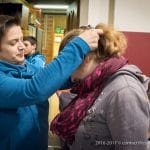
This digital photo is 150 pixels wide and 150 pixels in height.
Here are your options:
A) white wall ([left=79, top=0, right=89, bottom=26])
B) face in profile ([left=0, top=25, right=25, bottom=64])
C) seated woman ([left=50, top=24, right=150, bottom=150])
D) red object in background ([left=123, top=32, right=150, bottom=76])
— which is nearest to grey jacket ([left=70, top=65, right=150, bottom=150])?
seated woman ([left=50, top=24, right=150, bottom=150])

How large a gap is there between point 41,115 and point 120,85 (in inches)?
20.6

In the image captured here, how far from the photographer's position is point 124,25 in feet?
9.25

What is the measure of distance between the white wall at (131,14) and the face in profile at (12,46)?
155 centimetres

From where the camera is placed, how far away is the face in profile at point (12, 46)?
1.37 meters

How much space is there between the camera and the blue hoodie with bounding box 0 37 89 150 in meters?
1.19

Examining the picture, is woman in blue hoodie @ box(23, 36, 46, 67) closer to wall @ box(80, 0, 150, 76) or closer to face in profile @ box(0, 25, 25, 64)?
face in profile @ box(0, 25, 25, 64)

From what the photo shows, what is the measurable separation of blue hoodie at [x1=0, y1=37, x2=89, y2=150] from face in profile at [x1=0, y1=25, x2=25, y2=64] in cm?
4

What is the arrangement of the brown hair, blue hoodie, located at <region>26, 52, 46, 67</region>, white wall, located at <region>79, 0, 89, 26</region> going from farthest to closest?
1. white wall, located at <region>79, 0, 89, 26</region>
2. blue hoodie, located at <region>26, 52, 46, 67</region>
3. the brown hair

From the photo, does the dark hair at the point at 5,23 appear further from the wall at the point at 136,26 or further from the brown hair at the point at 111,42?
the wall at the point at 136,26

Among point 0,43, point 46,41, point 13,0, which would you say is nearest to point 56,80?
point 0,43

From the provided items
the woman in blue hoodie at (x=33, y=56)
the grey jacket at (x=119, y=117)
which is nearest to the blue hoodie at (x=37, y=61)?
the woman in blue hoodie at (x=33, y=56)

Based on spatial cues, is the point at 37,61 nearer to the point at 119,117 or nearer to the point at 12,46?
the point at 12,46

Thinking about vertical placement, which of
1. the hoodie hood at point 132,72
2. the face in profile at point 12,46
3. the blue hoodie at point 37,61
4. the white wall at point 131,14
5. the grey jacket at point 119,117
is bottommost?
the grey jacket at point 119,117

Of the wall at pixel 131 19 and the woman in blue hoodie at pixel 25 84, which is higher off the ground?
the wall at pixel 131 19
